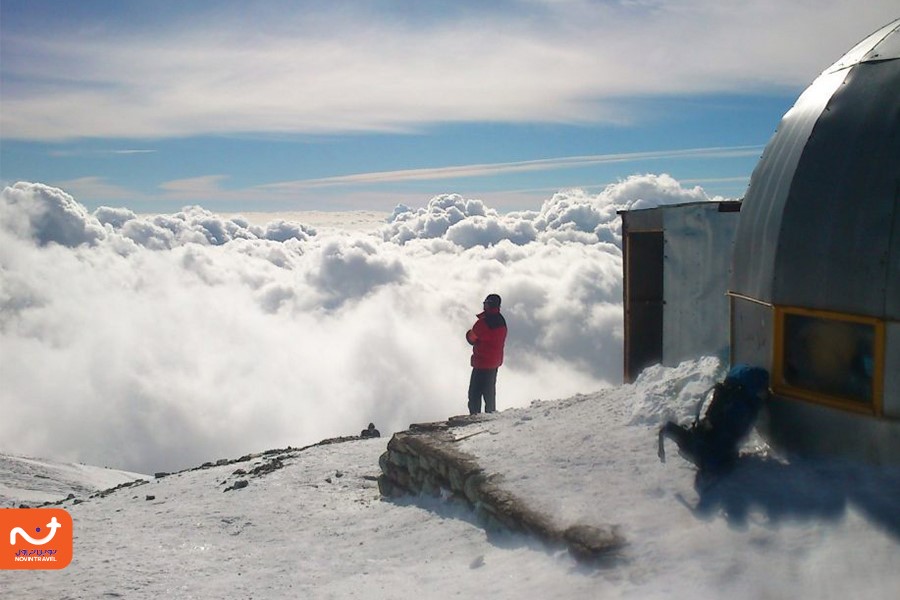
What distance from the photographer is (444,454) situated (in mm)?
8414

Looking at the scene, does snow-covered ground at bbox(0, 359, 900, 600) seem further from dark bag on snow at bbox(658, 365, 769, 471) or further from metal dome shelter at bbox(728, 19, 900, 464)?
metal dome shelter at bbox(728, 19, 900, 464)

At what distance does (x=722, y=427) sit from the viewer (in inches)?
250

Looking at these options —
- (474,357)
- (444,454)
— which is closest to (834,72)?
(444,454)

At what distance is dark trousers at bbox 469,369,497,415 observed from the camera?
12453mm

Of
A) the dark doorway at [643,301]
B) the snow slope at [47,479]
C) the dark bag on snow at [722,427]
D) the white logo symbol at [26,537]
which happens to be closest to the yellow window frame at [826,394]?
the dark bag on snow at [722,427]

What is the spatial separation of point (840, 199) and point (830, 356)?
142cm

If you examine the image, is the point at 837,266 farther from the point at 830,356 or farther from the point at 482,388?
the point at 482,388

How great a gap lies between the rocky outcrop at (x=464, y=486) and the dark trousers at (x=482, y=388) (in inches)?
80.5

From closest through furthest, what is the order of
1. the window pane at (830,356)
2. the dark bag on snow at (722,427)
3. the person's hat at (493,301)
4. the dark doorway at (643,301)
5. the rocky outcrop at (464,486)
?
the rocky outcrop at (464,486), the window pane at (830,356), the dark bag on snow at (722,427), the dark doorway at (643,301), the person's hat at (493,301)

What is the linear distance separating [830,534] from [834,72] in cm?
459

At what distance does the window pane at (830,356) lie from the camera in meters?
6.19

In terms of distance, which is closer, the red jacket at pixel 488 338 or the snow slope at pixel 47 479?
the red jacket at pixel 488 338

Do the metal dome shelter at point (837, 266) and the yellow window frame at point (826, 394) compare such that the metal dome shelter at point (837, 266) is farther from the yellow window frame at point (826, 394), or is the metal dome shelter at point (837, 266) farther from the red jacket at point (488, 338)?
the red jacket at point (488, 338)

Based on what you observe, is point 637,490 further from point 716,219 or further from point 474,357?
point 474,357
